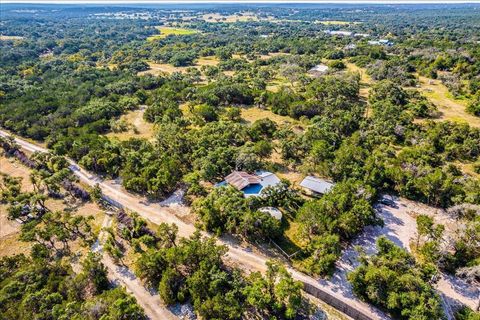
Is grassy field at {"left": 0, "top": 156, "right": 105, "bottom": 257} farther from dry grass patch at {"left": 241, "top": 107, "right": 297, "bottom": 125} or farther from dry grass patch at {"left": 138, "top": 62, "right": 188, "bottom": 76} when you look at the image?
dry grass patch at {"left": 138, "top": 62, "right": 188, "bottom": 76}

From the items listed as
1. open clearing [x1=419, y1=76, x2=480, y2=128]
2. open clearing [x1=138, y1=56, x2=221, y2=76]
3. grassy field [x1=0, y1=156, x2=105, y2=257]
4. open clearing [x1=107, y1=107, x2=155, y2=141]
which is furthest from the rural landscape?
open clearing [x1=138, y1=56, x2=221, y2=76]

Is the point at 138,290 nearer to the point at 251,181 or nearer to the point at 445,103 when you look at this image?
the point at 251,181

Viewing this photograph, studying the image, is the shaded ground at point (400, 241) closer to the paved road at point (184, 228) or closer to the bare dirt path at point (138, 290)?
the paved road at point (184, 228)

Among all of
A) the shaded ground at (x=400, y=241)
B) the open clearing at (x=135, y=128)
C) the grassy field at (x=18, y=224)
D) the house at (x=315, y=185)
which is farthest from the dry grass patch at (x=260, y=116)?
the grassy field at (x=18, y=224)

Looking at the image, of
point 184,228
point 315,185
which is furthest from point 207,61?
point 184,228

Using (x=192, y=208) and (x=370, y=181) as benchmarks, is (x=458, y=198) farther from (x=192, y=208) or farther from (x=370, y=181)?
(x=192, y=208)

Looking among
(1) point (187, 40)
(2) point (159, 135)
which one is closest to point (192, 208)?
(2) point (159, 135)
